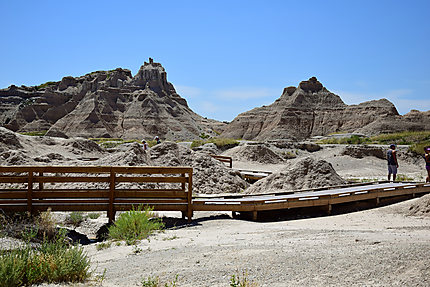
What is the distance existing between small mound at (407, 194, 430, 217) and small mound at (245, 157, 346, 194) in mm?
3752

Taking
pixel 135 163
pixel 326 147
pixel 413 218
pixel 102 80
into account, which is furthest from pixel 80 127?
pixel 413 218

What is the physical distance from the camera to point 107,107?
10469 centimetres

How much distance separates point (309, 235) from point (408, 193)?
7.15 meters

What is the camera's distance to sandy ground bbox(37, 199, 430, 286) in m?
4.29

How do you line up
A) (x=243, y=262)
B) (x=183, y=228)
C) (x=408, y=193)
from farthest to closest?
1. (x=408, y=193)
2. (x=183, y=228)
3. (x=243, y=262)

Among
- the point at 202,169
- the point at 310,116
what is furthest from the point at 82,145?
the point at 310,116

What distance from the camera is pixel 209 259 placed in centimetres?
524

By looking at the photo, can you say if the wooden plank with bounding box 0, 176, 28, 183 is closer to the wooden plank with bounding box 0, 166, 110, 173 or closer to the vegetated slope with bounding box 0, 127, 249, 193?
the wooden plank with bounding box 0, 166, 110, 173

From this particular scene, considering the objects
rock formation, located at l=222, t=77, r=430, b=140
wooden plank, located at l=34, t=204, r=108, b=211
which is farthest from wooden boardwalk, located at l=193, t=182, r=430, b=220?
rock formation, located at l=222, t=77, r=430, b=140

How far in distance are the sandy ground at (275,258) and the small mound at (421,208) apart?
4.96 ft

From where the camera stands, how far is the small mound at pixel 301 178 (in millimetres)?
13168

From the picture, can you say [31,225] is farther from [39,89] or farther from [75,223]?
[39,89]

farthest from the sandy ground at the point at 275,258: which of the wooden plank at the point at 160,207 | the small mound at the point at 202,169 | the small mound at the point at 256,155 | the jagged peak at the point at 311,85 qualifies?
the jagged peak at the point at 311,85

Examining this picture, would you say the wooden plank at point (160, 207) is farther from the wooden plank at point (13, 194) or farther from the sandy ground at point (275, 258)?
the wooden plank at point (13, 194)
